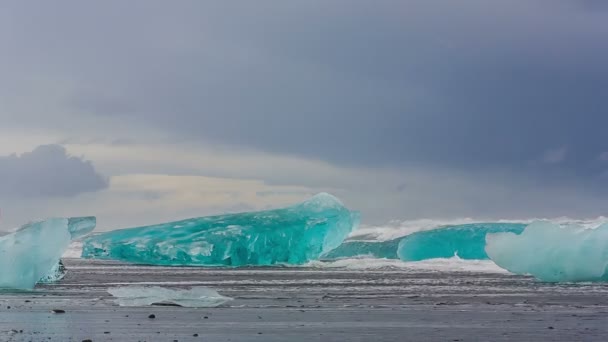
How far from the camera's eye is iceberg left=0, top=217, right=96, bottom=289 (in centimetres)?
2322

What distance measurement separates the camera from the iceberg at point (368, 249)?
6648cm

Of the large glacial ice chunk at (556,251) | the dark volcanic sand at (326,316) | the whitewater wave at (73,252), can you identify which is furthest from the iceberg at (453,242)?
the whitewater wave at (73,252)

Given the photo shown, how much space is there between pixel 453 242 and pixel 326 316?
37990 millimetres

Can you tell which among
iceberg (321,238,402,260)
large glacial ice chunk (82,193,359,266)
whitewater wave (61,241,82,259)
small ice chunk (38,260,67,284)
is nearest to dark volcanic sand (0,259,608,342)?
small ice chunk (38,260,67,284)

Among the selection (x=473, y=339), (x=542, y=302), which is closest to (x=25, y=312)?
(x=473, y=339)

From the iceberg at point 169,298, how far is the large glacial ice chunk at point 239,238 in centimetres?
2042

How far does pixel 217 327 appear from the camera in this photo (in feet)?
42.6

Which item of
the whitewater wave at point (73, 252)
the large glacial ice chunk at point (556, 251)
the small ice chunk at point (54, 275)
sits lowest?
the whitewater wave at point (73, 252)

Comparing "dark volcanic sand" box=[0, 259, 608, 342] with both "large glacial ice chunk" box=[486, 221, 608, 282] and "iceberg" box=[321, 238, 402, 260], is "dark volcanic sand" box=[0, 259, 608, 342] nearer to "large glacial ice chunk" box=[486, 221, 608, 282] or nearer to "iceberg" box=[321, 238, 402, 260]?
"large glacial ice chunk" box=[486, 221, 608, 282]

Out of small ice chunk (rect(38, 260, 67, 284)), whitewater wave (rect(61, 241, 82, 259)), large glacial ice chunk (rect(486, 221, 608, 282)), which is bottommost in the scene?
whitewater wave (rect(61, 241, 82, 259))

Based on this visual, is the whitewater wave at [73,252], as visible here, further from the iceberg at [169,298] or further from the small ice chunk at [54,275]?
the iceberg at [169,298]

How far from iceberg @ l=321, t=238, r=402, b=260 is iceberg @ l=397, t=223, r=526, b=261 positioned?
12.7 metres

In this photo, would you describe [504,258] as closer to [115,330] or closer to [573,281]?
[573,281]

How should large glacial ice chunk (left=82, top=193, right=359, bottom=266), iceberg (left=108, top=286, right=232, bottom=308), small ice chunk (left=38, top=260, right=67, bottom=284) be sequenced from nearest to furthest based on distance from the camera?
iceberg (left=108, top=286, right=232, bottom=308)
small ice chunk (left=38, top=260, right=67, bottom=284)
large glacial ice chunk (left=82, top=193, right=359, bottom=266)
